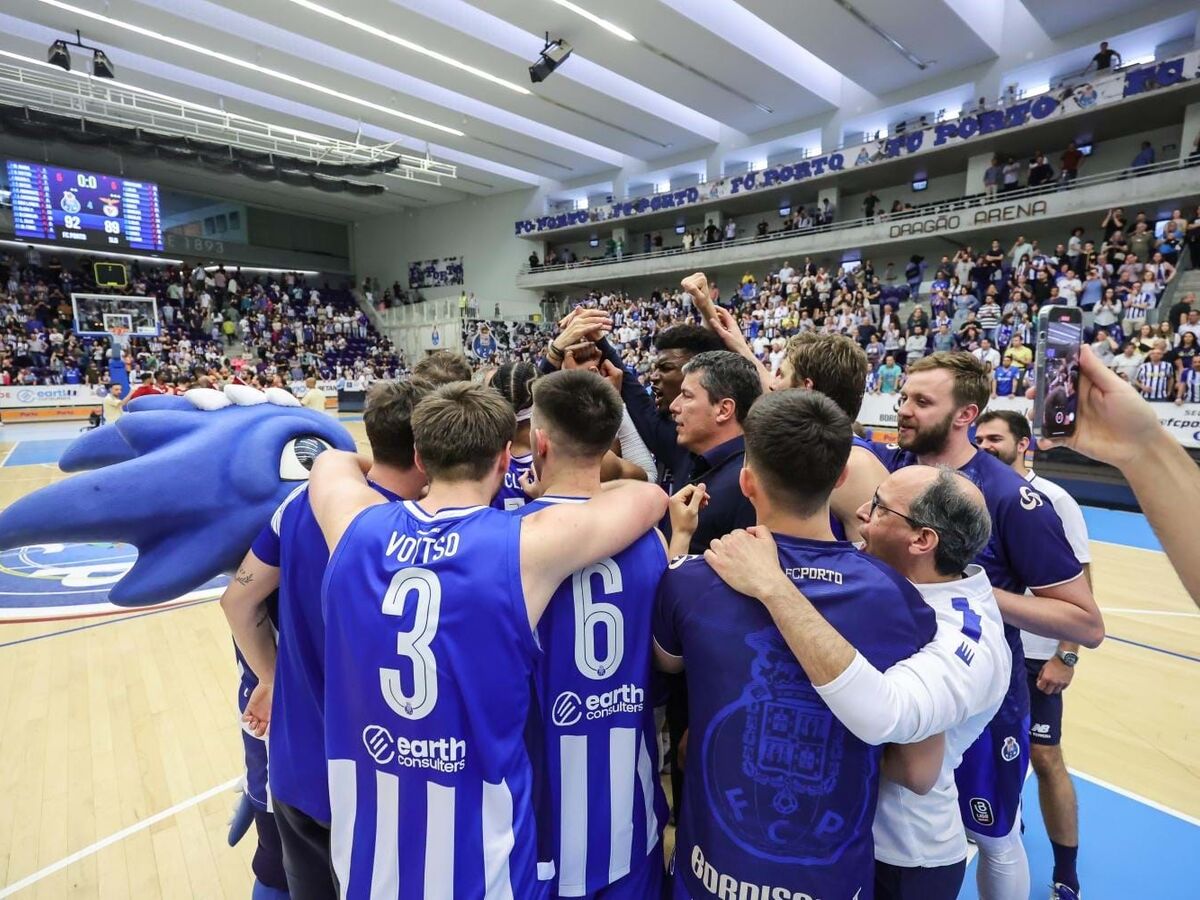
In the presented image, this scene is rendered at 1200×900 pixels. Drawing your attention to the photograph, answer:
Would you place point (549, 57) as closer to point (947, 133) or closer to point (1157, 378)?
point (947, 133)

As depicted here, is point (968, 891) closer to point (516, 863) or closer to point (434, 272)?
point (516, 863)

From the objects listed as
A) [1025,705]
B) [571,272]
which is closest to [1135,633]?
[1025,705]

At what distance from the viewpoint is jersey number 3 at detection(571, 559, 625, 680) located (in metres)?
1.52

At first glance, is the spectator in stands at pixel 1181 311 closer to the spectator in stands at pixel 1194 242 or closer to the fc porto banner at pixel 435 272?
the spectator in stands at pixel 1194 242

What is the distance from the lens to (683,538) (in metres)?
1.66

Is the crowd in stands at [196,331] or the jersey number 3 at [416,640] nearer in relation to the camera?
the jersey number 3 at [416,640]

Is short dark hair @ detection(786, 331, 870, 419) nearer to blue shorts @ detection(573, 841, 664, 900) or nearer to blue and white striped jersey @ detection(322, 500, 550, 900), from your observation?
blue and white striped jersey @ detection(322, 500, 550, 900)

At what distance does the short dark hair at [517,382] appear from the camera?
294cm

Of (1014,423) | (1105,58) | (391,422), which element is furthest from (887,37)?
(391,422)

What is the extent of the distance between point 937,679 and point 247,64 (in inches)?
908

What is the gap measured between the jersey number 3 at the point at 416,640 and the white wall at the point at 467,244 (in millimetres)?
29590

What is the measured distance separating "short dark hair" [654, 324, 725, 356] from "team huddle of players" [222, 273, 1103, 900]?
1113 millimetres

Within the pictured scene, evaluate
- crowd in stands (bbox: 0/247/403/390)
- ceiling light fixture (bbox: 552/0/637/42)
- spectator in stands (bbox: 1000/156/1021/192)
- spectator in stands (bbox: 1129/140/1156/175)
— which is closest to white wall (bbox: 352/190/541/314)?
crowd in stands (bbox: 0/247/403/390)

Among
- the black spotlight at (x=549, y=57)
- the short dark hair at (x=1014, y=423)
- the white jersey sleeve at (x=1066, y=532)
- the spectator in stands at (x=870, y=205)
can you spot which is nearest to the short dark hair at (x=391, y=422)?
the white jersey sleeve at (x=1066, y=532)
